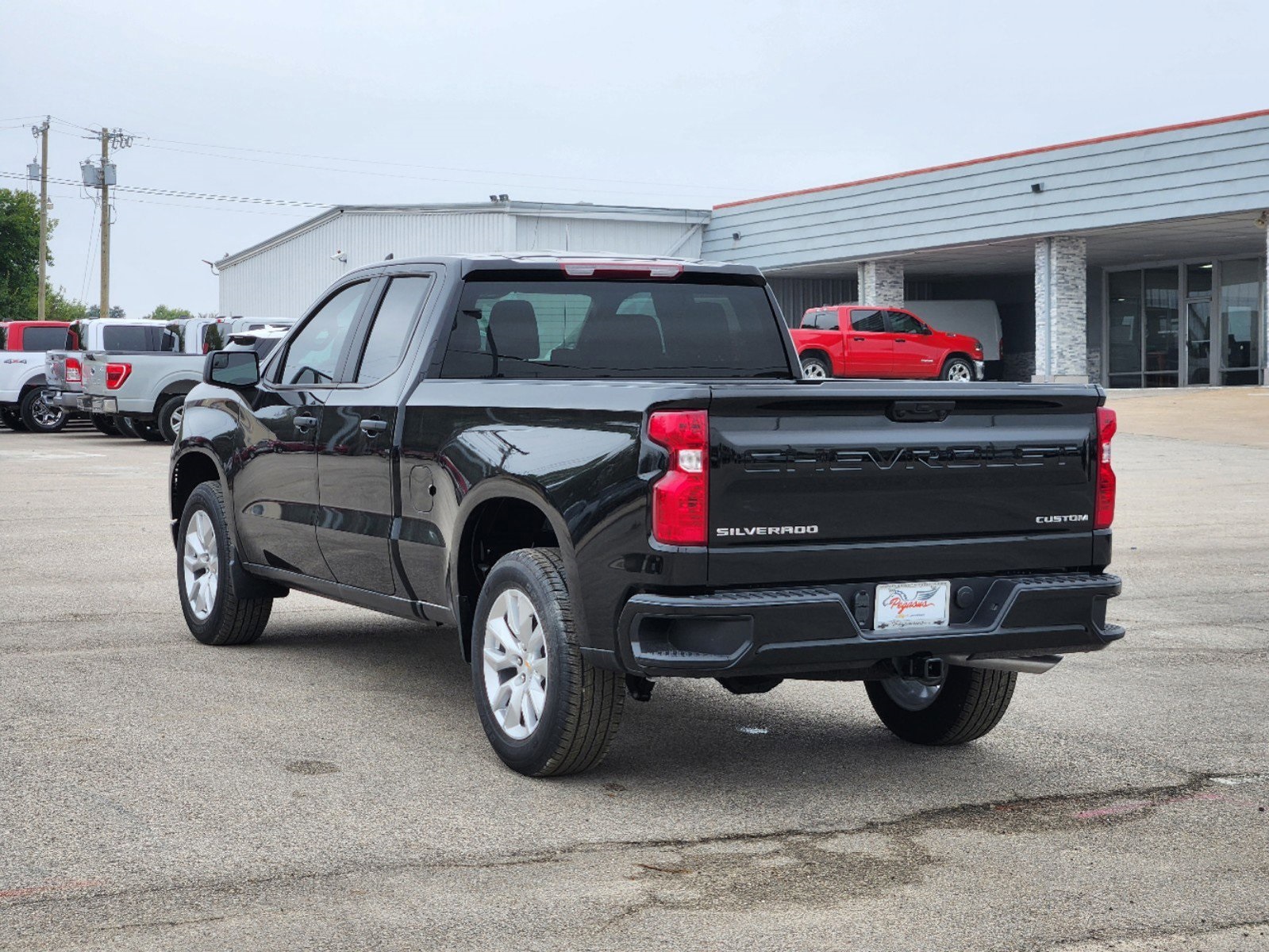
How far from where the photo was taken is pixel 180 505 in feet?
29.8

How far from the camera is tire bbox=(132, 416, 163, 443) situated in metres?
26.5

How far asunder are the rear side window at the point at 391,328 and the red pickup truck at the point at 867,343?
2454 cm

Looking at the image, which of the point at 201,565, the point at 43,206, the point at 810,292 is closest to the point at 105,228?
the point at 43,206

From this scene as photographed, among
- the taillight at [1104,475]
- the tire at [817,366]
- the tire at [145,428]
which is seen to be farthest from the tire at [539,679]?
the tire at [817,366]

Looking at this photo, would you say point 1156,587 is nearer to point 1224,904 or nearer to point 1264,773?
point 1264,773

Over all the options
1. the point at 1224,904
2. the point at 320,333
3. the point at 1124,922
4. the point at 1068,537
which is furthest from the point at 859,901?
the point at 320,333

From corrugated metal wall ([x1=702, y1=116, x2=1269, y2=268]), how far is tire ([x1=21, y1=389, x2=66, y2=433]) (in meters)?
18.5

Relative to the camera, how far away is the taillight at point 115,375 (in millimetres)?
24984

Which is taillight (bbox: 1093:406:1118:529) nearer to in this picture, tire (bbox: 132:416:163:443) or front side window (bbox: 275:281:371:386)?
front side window (bbox: 275:281:371:386)

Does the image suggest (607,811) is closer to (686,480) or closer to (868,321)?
(686,480)

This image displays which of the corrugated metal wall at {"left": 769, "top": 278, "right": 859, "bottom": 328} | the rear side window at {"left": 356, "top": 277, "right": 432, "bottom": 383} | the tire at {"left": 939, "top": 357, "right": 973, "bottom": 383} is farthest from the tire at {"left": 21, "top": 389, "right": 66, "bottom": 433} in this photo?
the rear side window at {"left": 356, "top": 277, "right": 432, "bottom": 383}

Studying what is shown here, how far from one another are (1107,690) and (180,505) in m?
5.13

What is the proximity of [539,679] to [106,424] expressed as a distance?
25638 mm

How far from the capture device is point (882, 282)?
39.8 metres
